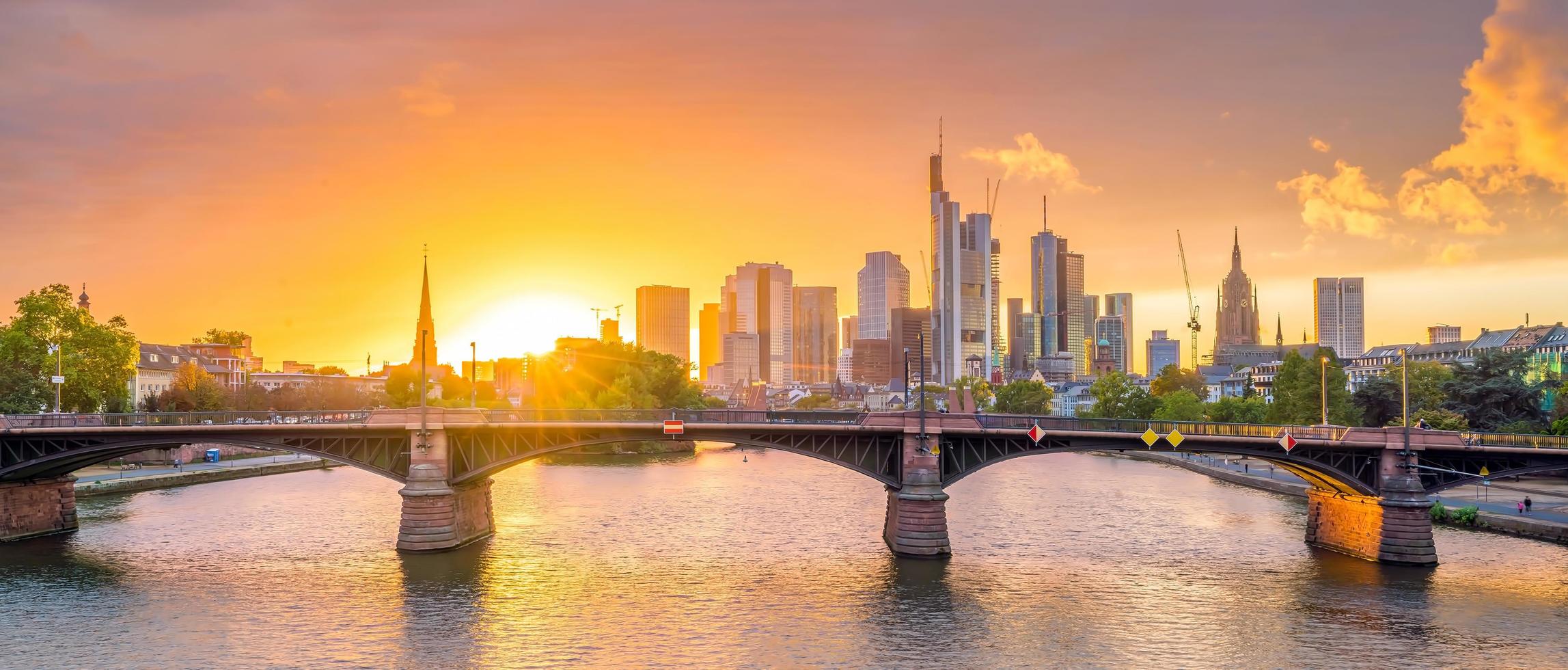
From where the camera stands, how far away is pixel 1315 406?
128750mm

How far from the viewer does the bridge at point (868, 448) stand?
65000 mm

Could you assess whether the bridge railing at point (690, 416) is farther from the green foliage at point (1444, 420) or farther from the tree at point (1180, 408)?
the tree at point (1180, 408)

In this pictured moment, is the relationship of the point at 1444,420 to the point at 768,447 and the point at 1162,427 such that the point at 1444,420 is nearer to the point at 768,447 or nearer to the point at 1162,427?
the point at 1162,427

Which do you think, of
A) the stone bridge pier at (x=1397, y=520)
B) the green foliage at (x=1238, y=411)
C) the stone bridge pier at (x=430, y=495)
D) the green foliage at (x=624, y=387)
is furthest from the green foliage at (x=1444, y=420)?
the green foliage at (x=624, y=387)

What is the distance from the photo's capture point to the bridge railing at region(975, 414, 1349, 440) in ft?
218

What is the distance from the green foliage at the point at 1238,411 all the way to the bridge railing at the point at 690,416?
3547 inches

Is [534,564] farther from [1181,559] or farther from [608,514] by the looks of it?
[1181,559]

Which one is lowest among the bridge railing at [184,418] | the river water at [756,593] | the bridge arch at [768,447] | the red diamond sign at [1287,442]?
the river water at [756,593]

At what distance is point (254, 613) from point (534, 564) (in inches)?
618

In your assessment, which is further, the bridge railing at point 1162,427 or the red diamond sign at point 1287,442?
the bridge railing at point 1162,427

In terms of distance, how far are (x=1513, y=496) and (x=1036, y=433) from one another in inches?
2074

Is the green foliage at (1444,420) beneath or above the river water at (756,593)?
above

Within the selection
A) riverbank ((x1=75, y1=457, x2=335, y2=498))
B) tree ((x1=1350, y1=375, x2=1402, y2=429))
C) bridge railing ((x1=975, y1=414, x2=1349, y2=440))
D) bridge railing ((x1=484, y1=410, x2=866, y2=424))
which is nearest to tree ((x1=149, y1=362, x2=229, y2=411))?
riverbank ((x1=75, y1=457, x2=335, y2=498))

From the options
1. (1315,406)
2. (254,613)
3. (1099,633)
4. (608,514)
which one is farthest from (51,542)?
(1315,406)
